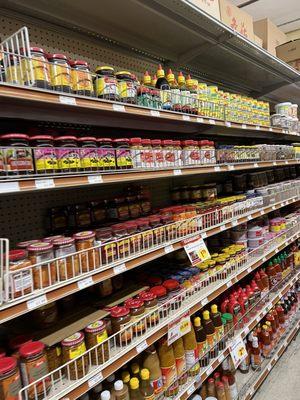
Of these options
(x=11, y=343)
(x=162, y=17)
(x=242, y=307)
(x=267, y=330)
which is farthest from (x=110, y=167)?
A: (x=267, y=330)

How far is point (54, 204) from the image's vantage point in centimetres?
162

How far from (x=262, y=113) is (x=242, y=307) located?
5.13 feet

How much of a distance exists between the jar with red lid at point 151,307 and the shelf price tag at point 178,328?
0.31 ft

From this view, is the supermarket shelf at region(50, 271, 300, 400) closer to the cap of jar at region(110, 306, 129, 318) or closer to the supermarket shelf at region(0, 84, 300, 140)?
the cap of jar at region(110, 306, 129, 318)

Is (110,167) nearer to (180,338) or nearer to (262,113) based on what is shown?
Result: (180,338)

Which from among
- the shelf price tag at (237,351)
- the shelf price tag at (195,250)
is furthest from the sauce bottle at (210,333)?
the shelf price tag at (195,250)

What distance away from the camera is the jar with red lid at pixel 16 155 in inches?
36.6

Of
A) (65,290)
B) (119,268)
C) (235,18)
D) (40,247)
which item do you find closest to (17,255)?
(40,247)

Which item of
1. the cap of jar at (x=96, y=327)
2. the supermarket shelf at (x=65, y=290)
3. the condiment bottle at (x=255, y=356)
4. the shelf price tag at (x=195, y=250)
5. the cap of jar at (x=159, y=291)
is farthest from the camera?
the condiment bottle at (x=255, y=356)

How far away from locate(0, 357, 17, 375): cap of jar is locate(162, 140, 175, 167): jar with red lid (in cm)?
103

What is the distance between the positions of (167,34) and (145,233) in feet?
4.15

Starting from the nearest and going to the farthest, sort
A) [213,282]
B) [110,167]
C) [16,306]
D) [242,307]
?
[16,306] < [110,167] < [213,282] < [242,307]

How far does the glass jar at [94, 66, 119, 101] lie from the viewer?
4.04 ft

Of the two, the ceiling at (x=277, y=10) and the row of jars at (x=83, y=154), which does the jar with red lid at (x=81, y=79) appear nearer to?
the row of jars at (x=83, y=154)
